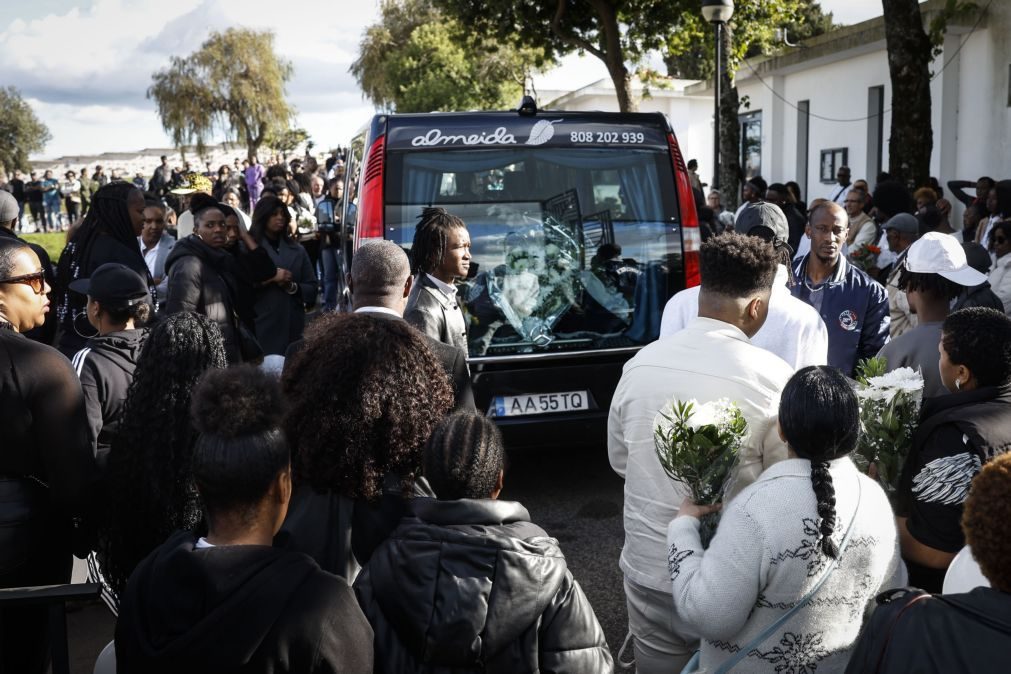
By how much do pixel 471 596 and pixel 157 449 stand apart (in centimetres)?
133

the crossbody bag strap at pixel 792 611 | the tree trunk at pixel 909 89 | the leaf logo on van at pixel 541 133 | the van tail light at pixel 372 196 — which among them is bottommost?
the crossbody bag strap at pixel 792 611

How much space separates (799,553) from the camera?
7.18 ft

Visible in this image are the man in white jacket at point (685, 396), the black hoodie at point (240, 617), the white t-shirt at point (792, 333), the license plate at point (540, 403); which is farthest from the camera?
the license plate at point (540, 403)

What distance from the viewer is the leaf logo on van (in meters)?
5.61

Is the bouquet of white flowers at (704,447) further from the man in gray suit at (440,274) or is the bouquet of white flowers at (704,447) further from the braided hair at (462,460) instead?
the man in gray suit at (440,274)

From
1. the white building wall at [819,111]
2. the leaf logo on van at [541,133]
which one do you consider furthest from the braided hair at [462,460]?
the white building wall at [819,111]

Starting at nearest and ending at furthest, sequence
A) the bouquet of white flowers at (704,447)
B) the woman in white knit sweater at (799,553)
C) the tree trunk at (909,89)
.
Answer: the woman in white knit sweater at (799,553), the bouquet of white flowers at (704,447), the tree trunk at (909,89)

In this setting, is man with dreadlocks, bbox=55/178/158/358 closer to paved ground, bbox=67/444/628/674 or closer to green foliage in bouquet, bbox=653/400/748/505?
paved ground, bbox=67/444/628/674

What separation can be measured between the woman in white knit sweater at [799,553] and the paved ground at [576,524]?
1.96 meters

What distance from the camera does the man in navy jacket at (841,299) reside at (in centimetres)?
506

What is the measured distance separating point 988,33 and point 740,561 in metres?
15.0

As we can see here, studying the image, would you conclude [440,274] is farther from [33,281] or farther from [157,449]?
[157,449]

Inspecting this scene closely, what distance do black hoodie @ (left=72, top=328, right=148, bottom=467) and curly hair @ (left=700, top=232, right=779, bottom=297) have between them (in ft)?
6.79

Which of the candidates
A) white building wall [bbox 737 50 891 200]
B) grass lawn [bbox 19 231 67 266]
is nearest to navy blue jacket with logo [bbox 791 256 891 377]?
white building wall [bbox 737 50 891 200]
